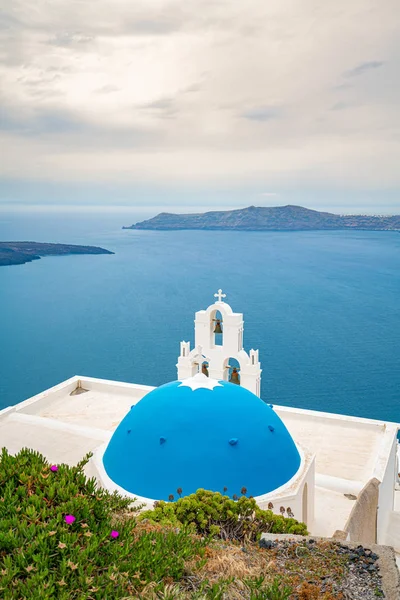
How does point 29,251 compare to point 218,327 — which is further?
point 29,251

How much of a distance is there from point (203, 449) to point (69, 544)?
212 inches

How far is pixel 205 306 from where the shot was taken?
71.6 metres

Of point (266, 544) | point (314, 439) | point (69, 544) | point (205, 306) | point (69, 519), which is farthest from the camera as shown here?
point (205, 306)

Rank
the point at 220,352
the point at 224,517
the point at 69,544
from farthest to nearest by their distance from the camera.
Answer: the point at 220,352
the point at 224,517
the point at 69,544

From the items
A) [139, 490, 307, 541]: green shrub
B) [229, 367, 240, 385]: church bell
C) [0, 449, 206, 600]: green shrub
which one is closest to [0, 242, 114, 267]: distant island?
[229, 367, 240, 385]: church bell

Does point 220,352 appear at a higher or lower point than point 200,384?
lower

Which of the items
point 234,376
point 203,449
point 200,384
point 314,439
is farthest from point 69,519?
point 314,439

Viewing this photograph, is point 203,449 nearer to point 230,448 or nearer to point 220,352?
point 230,448

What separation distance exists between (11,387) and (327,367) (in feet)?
88.3

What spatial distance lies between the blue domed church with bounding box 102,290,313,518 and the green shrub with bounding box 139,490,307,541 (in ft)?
4.84

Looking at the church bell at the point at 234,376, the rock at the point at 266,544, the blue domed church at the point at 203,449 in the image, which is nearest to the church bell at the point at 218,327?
the church bell at the point at 234,376

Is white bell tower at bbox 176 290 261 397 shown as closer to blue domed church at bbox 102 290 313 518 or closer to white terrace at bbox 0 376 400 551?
white terrace at bbox 0 376 400 551

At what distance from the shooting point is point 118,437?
11141 mm

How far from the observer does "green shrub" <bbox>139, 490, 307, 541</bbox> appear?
7336 mm
